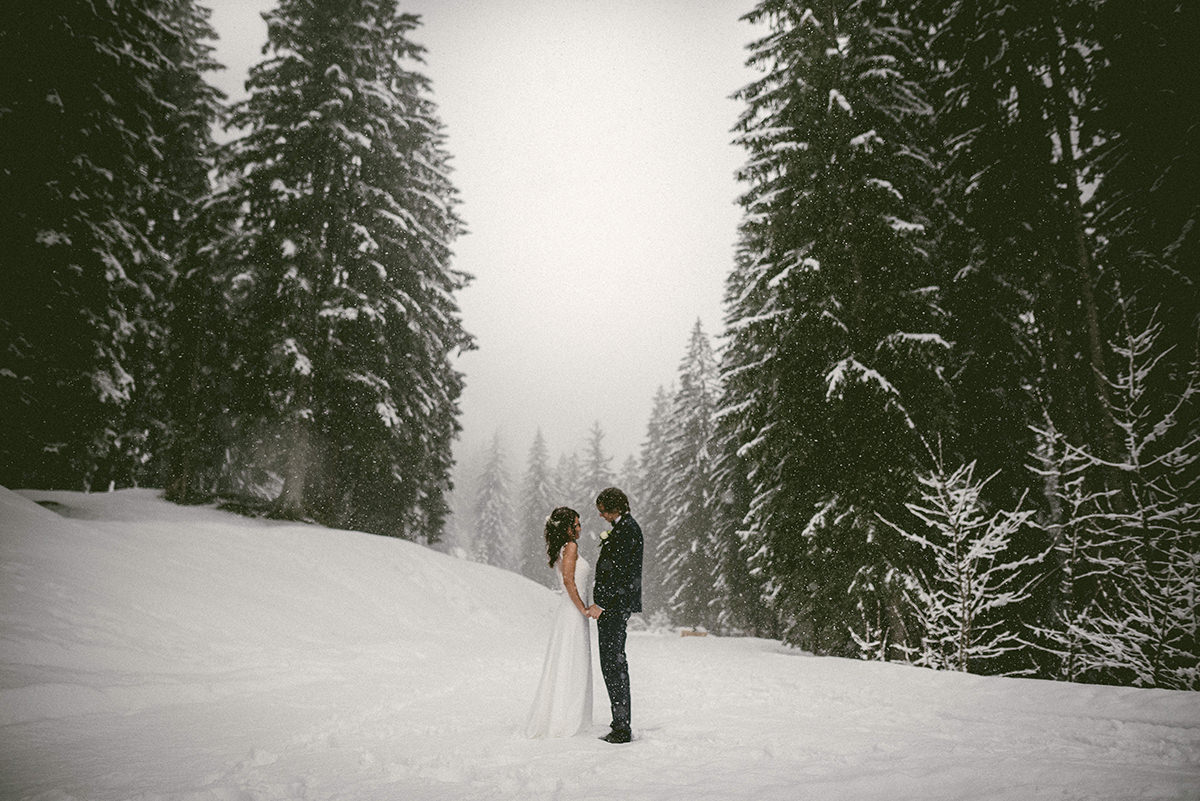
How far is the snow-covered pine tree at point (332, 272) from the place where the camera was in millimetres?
14844

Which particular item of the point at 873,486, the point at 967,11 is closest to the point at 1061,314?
the point at 873,486

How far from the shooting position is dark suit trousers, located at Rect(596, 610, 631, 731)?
4547mm

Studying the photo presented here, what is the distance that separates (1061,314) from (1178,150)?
2.78m

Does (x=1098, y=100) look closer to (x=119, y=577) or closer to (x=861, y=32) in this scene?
(x=861, y=32)

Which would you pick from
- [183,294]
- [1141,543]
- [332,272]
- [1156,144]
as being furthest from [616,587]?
[183,294]

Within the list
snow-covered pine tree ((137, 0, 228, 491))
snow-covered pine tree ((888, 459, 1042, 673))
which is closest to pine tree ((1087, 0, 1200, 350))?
snow-covered pine tree ((888, 459, 1042, 673))

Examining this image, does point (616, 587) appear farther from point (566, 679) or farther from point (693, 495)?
point (693, 495)

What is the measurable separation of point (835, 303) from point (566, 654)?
8.47 meters

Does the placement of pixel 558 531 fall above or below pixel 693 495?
below

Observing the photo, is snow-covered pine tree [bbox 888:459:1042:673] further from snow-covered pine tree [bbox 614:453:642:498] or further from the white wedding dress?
snow-covered pine tree [bbox 614:453:642:498]

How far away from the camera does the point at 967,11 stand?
10867 millimetres

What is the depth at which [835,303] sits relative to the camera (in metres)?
10.6

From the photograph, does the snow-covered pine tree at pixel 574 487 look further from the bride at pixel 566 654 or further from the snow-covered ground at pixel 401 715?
the bride at pixel 566 654

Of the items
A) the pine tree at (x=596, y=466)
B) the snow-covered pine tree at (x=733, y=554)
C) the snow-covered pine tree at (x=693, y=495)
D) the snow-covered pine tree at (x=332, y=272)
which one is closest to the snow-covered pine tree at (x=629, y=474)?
the pine tree at (x=596, y=466)
